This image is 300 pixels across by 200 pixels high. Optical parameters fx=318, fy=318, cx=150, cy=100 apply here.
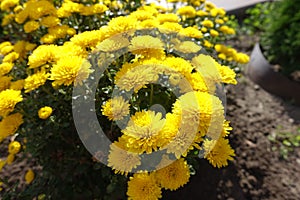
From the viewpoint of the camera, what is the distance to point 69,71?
1268 mm

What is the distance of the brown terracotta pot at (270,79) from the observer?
3.06m

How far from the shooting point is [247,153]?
2438mm

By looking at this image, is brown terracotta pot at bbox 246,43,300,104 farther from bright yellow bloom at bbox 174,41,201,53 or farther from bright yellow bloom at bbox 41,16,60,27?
bright yellow bloom at bbox 41,16,60,27

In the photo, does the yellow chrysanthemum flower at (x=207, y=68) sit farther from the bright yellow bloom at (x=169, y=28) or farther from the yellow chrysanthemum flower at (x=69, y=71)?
the yellow chrysanthemum flower at (x=69, y=71)

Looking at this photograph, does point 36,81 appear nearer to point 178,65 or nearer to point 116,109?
point 116,109

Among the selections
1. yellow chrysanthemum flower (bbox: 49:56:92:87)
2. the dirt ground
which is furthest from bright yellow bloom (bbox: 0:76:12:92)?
the dirt ground

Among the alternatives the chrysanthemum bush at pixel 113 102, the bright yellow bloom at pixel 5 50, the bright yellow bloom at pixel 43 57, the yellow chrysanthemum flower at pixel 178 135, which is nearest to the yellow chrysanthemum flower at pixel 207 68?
the chrysanthemum bush at pixel 113 102

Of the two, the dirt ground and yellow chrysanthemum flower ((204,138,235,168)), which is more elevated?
yellow chrysanthemum flower ((204,138,235,168))

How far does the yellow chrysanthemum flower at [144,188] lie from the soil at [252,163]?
905 mm

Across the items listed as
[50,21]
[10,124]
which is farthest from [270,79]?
[10,124]

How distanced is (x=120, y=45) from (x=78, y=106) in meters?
0.38

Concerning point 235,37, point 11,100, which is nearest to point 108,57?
point 11,100

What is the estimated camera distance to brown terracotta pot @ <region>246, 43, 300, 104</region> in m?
3.06

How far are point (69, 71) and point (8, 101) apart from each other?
34 centimetres
